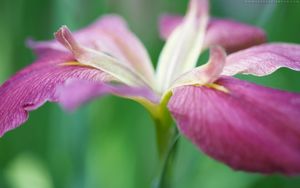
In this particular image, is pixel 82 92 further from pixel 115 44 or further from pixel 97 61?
pixel 115 44

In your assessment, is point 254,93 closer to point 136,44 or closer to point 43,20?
point 136,44

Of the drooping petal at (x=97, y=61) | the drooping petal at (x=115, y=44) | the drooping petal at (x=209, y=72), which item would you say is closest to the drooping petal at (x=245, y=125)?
the drooping petal at (x=209, y=72)

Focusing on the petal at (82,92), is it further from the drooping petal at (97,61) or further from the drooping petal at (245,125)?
the drooping petal at (97,61)

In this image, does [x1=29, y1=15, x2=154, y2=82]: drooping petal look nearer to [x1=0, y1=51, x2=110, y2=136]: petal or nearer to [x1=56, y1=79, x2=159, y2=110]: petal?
[x1=0, y1=51, x2=110, y2=136]: petal

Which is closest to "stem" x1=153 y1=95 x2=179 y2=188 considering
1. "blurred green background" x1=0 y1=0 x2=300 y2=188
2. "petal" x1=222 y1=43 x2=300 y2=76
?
"petal" x1=222 y1=43 x2=300 y2=76

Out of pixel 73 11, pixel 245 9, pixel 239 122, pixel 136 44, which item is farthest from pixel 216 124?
pixel 245 9
